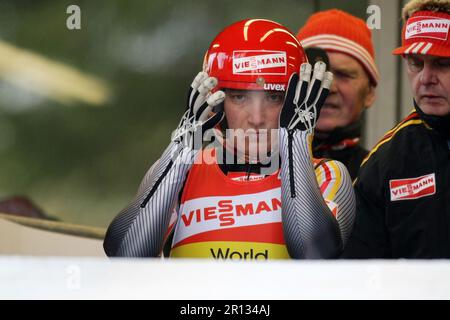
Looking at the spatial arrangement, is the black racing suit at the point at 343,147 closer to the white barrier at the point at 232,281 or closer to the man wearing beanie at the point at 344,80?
the man wearing beanie at the point at 344,80

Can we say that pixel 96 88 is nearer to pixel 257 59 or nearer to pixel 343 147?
pixel 257 59

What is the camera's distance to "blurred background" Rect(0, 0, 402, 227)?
394 cm

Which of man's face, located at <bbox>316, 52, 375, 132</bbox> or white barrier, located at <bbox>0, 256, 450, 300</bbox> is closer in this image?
white barrier, located at <bbox>0, 256, 450, 300</bbox>

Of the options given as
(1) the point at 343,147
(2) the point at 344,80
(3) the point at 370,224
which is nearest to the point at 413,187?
(3) the point at 370,224

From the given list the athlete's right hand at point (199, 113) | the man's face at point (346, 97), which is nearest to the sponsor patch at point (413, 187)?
the man's face at point (346, 97)

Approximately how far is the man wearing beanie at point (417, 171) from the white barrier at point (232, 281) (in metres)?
0.22

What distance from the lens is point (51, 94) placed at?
395 cm

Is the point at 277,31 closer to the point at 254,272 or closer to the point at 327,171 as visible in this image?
the point at 327,171

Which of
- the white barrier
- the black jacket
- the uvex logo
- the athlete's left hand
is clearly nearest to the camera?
the white barrier

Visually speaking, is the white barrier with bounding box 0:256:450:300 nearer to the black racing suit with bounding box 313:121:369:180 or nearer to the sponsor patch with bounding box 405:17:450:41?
the black racing suit with bounding box 313:121:369:180

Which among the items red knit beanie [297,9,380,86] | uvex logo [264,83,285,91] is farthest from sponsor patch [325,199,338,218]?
red knit beanie [297,9,380,86]

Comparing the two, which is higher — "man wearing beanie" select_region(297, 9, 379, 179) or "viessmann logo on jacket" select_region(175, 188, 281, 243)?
"man wearing beanie" select_region(297, 9, 379, 179)

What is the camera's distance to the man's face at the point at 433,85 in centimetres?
356
